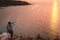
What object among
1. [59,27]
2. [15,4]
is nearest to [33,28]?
[59,27]

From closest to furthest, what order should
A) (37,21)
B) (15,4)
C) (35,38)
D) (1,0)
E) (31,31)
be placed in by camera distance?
(35,38) < (31,31) < (37,21) < (15,4) < (1,0)

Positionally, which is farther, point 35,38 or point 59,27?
point 59,27

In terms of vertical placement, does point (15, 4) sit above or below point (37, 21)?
above

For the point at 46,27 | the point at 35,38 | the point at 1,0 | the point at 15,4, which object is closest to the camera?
the point at 35,38

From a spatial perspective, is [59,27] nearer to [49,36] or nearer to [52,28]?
[52,28]

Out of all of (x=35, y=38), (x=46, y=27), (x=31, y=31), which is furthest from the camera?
(x=46, y=27)

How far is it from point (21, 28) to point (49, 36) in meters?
1.70

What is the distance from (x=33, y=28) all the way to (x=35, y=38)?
179 cm

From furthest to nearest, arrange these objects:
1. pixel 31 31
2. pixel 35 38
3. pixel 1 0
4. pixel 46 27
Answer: pixel 1 0 → pixel 46 27 → pixel 31 31 → pixel 35 38

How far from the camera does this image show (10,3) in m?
19.8

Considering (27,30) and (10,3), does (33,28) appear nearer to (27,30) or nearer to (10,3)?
(27,30)

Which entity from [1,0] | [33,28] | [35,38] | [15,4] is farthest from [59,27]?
[1,0]

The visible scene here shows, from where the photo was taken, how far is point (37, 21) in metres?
12.0

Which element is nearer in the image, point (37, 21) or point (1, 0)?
point (37, 21)
